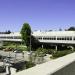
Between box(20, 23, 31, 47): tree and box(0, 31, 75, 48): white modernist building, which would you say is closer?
box(0, 31, 75, 48): white modernist building

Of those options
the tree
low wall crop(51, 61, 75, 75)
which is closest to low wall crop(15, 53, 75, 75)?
low wall crop(51, 61, 75, 75)

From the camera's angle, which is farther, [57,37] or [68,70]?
[57,37]

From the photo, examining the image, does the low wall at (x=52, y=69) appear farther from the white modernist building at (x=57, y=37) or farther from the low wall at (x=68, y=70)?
the white modernist building at (x=57, y=37)

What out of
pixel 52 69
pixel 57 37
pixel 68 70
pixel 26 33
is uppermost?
pixel 26 33

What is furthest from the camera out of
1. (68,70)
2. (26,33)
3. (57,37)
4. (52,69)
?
(26,33)

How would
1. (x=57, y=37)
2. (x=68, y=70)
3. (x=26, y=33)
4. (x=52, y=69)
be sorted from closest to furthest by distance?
(x=52, y=69), (x=68, y=70), (x=57, y=37), (x=26, y=33)

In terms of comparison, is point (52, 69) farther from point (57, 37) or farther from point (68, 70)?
point (57, 37)

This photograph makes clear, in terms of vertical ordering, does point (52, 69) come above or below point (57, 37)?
above

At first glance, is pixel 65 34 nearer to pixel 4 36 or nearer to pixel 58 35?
pixel 58 35

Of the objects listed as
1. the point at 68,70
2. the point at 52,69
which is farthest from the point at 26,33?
the point at 52,69

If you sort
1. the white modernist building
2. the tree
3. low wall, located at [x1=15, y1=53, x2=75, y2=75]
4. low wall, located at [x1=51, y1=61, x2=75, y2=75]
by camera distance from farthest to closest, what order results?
the tree → the white modernist building → low wall, located at [x1=51, y1=61, x2=75, y2=75] → low wall, located at [x1=15, y1=53, x2=75, y2=75]

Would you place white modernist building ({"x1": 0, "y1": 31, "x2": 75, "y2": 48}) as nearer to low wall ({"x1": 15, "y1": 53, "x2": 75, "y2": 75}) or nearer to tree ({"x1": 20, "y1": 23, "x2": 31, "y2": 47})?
tree ({"x1": 20, "y1": 23, "x2": 31, "y2": 47})

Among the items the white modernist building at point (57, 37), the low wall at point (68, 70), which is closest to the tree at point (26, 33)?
the white modernist building at point (57, 37)

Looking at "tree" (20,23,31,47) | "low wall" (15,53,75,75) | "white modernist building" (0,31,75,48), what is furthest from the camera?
"tree" (20,23,31,47)
